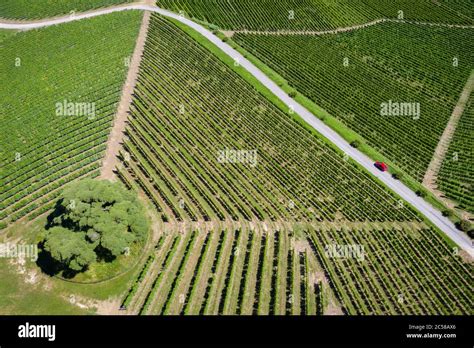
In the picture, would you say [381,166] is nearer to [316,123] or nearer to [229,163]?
[316,123]

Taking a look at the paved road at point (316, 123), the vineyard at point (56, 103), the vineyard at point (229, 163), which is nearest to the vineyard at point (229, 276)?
the vineyard at point (229, 163)

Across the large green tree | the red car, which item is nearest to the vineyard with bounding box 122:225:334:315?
the large green tree

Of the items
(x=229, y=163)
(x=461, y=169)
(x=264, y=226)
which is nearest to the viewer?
(x=264, y=226)

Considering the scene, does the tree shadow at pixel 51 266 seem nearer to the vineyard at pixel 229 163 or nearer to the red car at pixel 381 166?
the vineyard at pixel 229 163

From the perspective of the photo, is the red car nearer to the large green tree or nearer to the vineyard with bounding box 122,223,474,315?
the vineyard with bounding box 122,223,474,315

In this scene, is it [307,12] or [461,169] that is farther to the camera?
[307,12]

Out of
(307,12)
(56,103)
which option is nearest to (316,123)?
(307,12)
